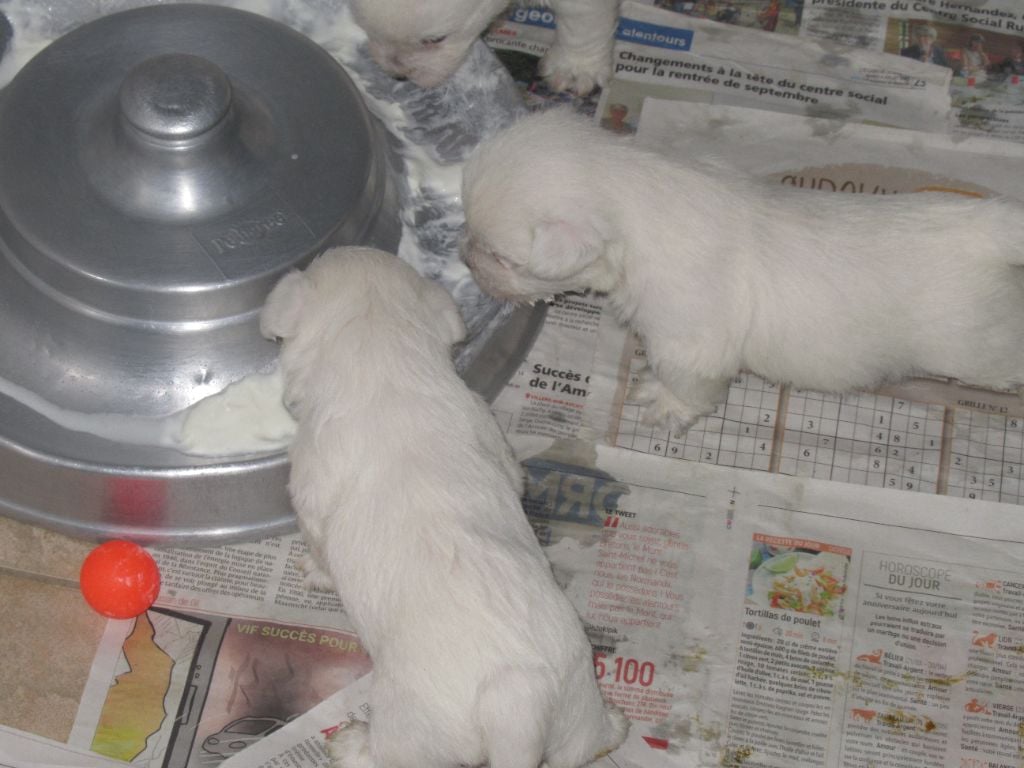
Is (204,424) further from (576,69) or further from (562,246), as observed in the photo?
(576,69)

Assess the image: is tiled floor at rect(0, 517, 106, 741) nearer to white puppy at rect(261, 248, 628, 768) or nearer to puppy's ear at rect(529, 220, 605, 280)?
white puppy at rect(261, 248, 628, 768)

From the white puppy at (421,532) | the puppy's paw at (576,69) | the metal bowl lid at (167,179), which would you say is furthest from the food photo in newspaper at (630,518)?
the metal bowl lid at (167,179)

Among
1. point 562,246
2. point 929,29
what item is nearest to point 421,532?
point 562,246

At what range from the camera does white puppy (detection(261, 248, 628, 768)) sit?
1.56 meters

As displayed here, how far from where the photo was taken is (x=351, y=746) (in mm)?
1982

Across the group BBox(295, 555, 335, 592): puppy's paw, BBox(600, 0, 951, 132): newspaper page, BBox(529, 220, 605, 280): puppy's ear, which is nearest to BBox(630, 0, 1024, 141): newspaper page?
BBox(600, 0, 951, 132): newspaper page

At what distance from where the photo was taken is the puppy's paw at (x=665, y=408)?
231cm

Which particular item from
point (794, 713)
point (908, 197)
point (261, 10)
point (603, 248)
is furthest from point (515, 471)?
point (261, 10)

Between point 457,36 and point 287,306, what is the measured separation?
0.83m

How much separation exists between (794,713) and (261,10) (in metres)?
1.91

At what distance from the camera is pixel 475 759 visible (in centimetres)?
161

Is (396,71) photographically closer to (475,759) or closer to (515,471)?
(515,471)

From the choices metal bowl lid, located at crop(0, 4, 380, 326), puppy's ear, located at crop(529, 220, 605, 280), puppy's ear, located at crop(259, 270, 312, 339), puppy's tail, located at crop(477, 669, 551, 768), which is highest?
puppy's ear, located at crop(529, 220, 605, 280)

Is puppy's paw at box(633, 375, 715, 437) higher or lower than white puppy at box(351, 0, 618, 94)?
lower
